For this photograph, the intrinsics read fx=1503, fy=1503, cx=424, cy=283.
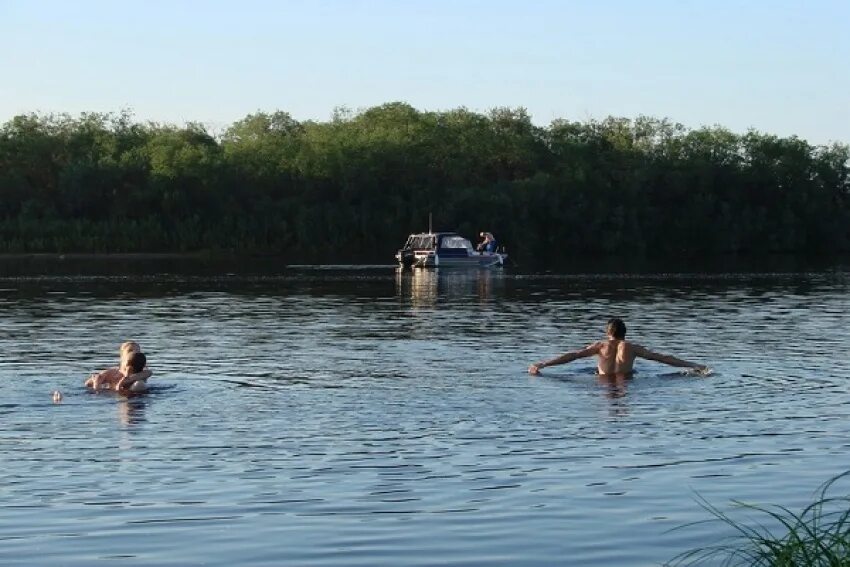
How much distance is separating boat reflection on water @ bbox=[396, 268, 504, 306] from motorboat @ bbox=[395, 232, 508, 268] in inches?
36.6

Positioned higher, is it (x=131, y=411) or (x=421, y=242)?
(x=421, y=242)

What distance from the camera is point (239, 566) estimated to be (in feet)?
38.7

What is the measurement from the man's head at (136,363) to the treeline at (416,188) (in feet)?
255

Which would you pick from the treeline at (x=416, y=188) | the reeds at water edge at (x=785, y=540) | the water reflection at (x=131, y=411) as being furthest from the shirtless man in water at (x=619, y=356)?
the treeline at (x=416, y=188)

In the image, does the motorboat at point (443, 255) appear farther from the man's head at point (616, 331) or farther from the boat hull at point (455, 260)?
the man's head at point (616, 331)

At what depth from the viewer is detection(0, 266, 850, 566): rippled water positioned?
41.9ft

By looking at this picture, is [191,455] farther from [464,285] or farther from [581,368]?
[464,285]

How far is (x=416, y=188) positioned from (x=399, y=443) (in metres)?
101

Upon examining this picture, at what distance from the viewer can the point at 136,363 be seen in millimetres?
22453

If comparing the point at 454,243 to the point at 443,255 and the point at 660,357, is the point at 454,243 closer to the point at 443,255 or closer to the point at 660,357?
the point at 443,255

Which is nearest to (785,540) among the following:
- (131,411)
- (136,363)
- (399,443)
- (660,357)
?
(399,443)

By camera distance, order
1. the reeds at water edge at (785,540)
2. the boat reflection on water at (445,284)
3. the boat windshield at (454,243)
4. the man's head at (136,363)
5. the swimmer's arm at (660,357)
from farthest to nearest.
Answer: the boat windshield at (454,243) < the boat reflection on water at (445,284) < the swimmer's arm at (660,357) < the man's head at (136,363) < the reeds at water edge at (785,540)

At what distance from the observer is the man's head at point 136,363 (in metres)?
22.4

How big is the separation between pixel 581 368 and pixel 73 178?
300ft
